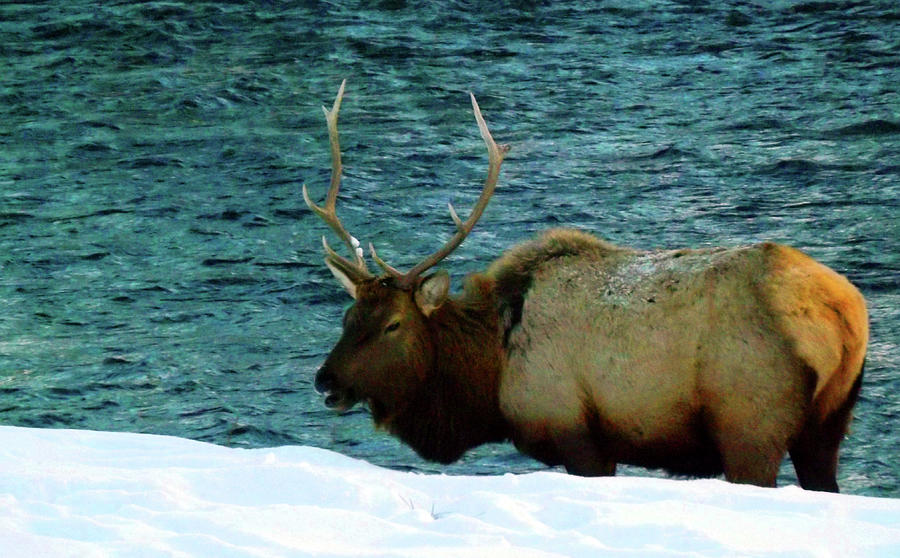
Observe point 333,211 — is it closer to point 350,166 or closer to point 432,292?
point 432,292

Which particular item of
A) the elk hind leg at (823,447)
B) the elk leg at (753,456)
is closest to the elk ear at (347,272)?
the elk leg at (753,456)

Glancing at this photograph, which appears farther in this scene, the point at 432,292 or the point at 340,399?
the point at 432,292

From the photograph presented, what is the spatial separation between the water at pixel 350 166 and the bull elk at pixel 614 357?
128cm

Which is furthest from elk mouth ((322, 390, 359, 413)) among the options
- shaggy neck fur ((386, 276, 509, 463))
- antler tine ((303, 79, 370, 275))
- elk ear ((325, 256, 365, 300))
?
antler tine ((303, 79, 370, 275))

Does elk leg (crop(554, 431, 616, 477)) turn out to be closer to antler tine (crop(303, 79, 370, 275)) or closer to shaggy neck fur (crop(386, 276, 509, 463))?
shaggy neck fur (crop(386, 276, 509, 463))

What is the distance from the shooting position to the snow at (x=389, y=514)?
A: 18.1ft

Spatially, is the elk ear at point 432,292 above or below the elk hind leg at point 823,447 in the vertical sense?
above

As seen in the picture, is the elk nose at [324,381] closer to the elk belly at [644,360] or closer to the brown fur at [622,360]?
the brown fur at [622,360]

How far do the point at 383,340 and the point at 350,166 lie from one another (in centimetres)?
852

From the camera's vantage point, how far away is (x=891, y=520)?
6.00 m

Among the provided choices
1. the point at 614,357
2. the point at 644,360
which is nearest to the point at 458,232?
the point at 614,357

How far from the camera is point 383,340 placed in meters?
8.08

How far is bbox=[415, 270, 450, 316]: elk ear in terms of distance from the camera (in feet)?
26.8

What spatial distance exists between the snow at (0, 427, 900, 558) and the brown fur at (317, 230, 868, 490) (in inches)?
32.5
